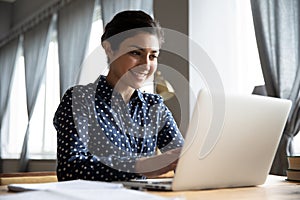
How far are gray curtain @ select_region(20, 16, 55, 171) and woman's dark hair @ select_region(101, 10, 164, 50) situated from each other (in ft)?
11.7

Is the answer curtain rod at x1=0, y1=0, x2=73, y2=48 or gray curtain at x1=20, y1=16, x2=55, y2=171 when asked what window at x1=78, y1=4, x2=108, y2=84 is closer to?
curtain rod at x1=0, y1=0, x2=73, y2=48

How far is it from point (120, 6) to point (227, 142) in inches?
112

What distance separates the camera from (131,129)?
1.59 metres

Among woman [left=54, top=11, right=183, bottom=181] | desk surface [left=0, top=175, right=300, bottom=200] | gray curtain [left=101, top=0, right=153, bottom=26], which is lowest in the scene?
desk surface [left=0, top=175, right=300, bottom=200]

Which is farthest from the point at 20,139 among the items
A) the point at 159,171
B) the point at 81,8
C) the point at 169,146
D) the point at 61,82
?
the point at 159,171

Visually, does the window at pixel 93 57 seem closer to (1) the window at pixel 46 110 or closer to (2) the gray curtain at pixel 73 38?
(2) the gray curtain at pixel 73 38

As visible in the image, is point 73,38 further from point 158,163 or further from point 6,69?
point 158,163

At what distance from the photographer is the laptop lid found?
3.27 ft

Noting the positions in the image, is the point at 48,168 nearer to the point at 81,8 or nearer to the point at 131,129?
the point at 81,8

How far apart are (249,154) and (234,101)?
7.3 inches

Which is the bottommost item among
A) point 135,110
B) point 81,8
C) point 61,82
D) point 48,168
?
point 48,168

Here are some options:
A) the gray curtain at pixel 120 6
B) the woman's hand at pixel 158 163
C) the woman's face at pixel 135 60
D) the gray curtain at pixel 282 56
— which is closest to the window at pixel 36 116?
the gray curtain at pixel 120 6

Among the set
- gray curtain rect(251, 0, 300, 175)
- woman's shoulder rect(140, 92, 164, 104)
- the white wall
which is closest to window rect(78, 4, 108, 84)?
the white wall

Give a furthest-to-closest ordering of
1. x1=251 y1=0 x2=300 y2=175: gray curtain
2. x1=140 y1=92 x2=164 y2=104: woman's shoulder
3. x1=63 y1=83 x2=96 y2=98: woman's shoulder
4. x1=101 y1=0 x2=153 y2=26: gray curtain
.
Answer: x1=101 y1=0 x2=153 y2=26: gray curtain → x1=251 y1=0 x2=300 y2=175: gray curtain → x1=140 y1=92 x2=164 y2=104: woman's shoulder → x1=63 y1=83 x2=96 y2=98: woman's shoulder
